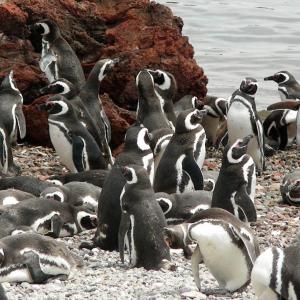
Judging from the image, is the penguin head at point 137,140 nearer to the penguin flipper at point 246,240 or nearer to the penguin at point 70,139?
the penguin flipper at point 246,240

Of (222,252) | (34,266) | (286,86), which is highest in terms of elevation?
(222,252)

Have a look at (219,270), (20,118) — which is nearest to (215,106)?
(20,118)

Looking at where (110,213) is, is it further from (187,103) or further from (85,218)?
(187,103)

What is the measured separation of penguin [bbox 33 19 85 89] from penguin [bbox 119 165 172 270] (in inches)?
209

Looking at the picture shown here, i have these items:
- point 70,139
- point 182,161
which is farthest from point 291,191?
point 70,139

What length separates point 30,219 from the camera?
8.84m

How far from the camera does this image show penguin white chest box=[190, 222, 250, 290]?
7.16 meters

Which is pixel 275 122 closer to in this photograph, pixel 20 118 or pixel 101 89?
pixel 101 89

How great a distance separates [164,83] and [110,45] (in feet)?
3.60

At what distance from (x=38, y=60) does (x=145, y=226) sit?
606cm

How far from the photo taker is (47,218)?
9.02 m

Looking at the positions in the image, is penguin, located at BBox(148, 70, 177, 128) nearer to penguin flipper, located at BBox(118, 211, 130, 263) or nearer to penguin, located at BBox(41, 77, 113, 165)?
penguin, located at BBox(41, 77, 113, 165)

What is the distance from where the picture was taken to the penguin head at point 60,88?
41.2ft

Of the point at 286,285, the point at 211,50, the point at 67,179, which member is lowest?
the point at 211,50
